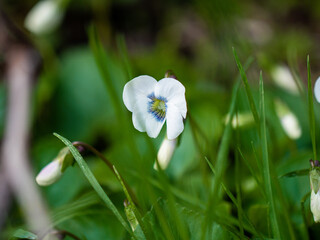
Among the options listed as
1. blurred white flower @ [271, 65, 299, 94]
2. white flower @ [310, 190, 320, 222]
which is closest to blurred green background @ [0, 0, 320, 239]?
blurred white flower @ [271, 65, 299, 94]

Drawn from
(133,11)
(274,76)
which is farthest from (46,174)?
(133,11)

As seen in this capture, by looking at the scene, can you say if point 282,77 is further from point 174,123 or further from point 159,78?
point 174,123

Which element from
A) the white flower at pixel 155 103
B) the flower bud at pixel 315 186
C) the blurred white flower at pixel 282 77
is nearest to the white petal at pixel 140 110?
the white flower at pixel 155 103

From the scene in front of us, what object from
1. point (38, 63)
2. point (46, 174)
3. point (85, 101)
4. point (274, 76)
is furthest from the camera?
point (85, 101)

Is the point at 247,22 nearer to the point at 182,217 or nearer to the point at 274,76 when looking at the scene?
the point at 274,76

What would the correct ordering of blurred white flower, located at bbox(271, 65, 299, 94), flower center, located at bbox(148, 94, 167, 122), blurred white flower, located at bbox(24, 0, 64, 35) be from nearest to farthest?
flower center, located at bbox(148, 94, 167, 122)
blurred white flower, located at bbox(271, 65, 299, 94)
blurred white flower, located at bbox(24, 0, 64, 35)

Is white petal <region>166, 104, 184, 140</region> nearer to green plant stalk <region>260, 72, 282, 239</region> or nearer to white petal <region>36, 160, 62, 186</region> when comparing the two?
green plant stalk <region>260, 72, 282, 239</region>

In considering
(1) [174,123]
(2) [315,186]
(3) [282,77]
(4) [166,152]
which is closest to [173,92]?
(1) [174,123]
